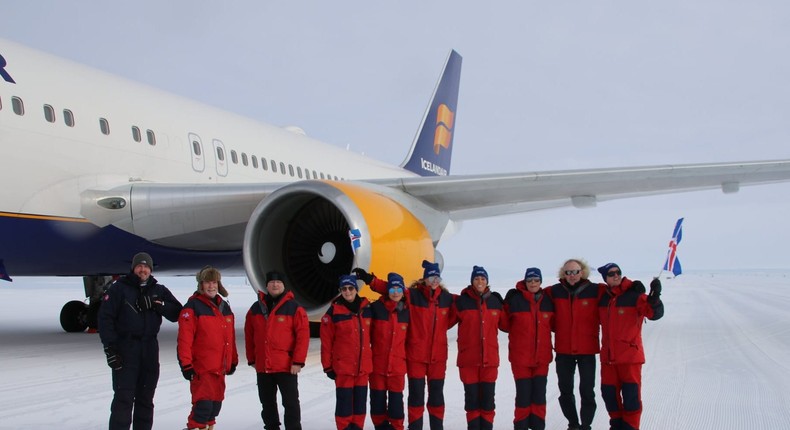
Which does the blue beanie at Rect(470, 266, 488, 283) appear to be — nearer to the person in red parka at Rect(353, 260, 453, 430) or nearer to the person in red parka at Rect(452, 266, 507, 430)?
the person in red parka at Rect(452, 266, 507, 430)

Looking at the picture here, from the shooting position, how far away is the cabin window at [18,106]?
5.64 m

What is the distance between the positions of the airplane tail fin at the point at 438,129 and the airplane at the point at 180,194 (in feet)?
22.6

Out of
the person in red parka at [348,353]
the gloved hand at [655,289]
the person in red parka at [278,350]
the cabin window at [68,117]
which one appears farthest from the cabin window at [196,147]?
the gloved hand at [655,289]

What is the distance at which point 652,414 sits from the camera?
4012 mm

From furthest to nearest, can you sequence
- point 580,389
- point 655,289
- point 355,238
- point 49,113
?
point 49,113, point 355,238, point 580,389, point 655,289

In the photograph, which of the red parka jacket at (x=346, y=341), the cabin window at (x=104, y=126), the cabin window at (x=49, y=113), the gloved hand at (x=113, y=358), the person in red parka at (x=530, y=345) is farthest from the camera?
the cabin window at (x=104, y=126)

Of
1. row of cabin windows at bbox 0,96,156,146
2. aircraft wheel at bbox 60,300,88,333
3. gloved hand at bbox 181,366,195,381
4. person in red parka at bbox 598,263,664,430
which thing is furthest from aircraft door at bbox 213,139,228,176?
person in red parka at bbox 598,263,664,430

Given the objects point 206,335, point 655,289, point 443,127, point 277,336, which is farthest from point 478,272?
point 443,127

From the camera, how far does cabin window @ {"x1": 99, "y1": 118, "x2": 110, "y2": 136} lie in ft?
21.0

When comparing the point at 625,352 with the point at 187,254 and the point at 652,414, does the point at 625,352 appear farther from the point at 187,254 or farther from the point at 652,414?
the point at 187,254

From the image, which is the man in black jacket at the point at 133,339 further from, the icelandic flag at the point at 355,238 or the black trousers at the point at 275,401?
the icelandic flag at the point at 355,238

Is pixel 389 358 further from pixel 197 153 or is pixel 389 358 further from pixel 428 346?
pixel 197 153

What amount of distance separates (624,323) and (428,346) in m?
1.09

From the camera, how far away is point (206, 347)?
348 centimetres
